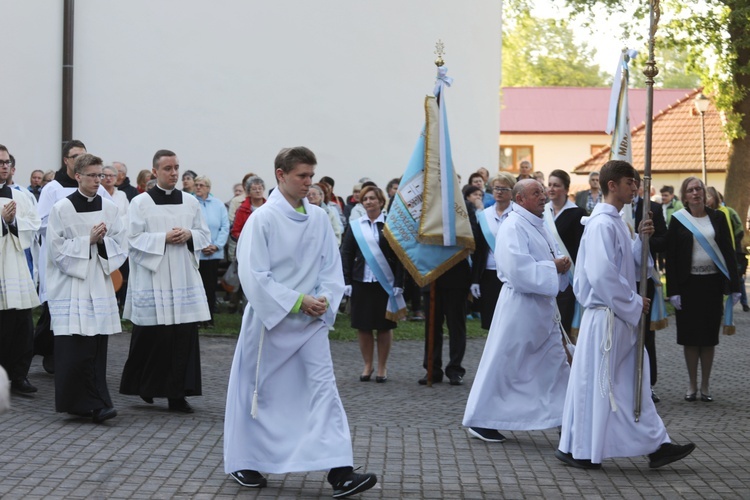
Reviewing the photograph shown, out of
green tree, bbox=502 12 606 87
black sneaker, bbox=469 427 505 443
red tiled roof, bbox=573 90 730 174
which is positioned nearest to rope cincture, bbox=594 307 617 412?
black sneaker, bbox=469 427 505 443

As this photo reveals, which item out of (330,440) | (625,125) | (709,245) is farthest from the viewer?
(709,245)

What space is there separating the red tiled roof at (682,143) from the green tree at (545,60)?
3217cm

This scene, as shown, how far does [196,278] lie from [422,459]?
116 inches

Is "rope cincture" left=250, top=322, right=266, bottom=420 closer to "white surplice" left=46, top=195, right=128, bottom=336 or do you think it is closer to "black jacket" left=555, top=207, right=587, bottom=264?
"white surplice" left=46, top=195, right=128, bottom=336

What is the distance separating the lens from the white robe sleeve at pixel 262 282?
705 cm

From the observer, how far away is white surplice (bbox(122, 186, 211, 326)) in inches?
392

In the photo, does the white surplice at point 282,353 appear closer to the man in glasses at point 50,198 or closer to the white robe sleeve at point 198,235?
the white robe sleeve at point 198,235

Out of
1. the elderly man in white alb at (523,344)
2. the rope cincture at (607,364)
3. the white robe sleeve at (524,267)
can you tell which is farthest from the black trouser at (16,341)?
the rope cincture at (607,364)

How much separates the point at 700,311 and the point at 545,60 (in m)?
81.3

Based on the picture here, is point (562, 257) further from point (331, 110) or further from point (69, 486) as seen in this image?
point (331, 110)

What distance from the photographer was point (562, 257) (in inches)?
358

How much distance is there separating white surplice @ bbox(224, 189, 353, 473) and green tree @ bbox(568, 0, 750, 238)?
22.1 metres

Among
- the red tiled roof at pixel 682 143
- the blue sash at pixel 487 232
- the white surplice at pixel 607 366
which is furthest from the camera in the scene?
the red tiled roof at pixel 682 143

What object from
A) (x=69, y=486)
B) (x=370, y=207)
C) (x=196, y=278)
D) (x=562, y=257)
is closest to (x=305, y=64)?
(x=370, y=207)
